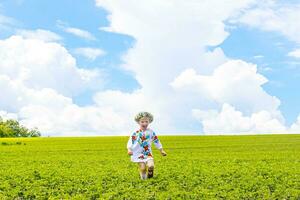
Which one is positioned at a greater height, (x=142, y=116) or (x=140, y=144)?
(x=142, y=116)

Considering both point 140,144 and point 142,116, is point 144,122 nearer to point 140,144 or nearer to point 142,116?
point 142,116

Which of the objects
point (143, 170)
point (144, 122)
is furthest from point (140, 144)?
point (143, 170)

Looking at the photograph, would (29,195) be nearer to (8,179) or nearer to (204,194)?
(8,179)

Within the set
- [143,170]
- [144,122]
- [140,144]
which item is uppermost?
[144,122]

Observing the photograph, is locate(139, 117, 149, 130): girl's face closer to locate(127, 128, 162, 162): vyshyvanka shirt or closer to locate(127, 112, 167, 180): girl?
locate(127, 112, 167, 180): girl

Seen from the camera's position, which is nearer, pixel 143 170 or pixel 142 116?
pixel 142 116

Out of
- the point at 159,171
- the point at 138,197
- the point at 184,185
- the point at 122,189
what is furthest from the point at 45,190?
the point at 159,171

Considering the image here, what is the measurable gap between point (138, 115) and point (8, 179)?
5269mm

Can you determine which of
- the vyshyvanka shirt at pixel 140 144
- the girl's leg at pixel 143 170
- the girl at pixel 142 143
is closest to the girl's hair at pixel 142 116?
the girl at pixel 142 143

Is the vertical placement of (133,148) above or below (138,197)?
above

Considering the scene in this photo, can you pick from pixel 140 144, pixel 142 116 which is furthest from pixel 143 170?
pixel 142 116

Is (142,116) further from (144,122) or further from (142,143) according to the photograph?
(142,143)

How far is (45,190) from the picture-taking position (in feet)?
46.3

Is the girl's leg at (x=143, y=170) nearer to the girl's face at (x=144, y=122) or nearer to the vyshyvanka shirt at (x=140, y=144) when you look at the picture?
the vyshyvanka shirt at (x=140, y=144)
